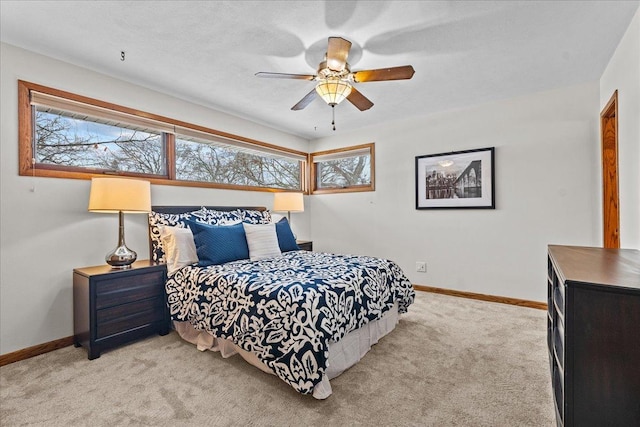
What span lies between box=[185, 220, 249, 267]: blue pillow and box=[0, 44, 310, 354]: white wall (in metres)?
0.72

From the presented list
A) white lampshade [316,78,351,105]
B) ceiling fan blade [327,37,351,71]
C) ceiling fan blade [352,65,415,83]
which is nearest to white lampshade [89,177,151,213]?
white lampshade [316,78,351,105]

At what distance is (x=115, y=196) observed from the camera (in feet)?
8.20

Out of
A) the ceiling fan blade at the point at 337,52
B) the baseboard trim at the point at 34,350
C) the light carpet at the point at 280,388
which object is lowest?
the light carpet at the point at 280,388

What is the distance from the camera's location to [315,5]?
1.91 metres

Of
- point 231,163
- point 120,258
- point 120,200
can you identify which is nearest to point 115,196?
point 120,200

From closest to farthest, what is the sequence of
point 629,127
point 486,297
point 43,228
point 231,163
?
point 629,127 < point 43,228 < point 486,297 < point 231,163

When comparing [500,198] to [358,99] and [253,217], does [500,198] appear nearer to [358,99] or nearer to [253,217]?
[358,99]

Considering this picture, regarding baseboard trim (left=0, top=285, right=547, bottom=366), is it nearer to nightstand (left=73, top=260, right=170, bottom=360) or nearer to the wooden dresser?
nightstand (left=73, top=260, right=170, bottom=360)

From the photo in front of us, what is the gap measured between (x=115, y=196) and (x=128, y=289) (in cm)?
78

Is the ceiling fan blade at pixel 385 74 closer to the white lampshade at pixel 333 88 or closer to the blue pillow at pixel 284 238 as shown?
the white lampshade at pixel 333 88

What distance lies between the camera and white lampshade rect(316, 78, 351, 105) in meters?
2.44

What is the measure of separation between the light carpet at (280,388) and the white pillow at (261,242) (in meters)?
0.98

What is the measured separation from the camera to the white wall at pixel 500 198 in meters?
3.19

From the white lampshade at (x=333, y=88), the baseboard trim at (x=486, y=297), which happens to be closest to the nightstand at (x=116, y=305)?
the white lampshade at (x=333, y=88)
